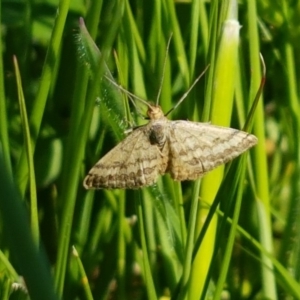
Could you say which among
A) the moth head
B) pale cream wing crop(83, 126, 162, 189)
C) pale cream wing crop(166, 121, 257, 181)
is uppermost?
the moth head

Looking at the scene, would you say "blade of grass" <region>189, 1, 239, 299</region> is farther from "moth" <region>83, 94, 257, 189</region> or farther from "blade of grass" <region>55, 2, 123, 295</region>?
"blade of grass" <region>55, 2, 123, 295</region>

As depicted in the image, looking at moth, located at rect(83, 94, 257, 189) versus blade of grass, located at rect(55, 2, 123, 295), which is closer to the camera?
blade of grass, located at rect(55, 2, 123, 295)

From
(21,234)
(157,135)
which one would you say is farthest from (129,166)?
(21,234)

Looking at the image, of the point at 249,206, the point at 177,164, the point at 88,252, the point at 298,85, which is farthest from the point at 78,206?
the point at 298,85

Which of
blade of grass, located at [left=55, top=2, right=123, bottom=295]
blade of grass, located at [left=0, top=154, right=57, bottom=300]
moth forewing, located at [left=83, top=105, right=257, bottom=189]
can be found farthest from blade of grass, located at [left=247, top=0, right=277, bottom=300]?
blade of grass, located at [left=0, top=154, right=57, bottom=300]

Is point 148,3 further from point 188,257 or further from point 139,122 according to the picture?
point 188,257

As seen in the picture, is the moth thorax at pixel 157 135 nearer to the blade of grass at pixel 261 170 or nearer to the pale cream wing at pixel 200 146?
the pale cream wing at pixel 200 146

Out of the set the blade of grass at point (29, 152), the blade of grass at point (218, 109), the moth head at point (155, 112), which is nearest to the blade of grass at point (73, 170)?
the blade of grass at point (29, 152)

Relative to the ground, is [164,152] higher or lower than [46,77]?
lower

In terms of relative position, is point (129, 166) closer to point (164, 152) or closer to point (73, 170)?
point (164, 152)
